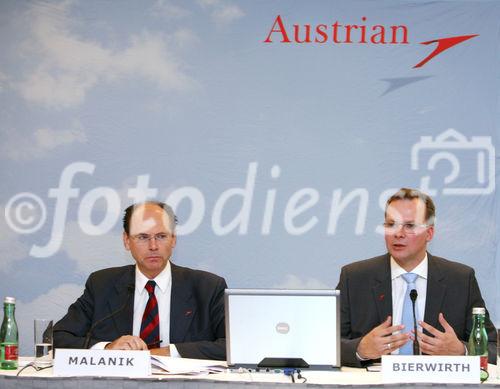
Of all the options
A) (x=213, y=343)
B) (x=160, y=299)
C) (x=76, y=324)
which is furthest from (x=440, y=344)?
(x=76, y=324)

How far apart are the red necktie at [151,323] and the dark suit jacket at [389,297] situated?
903 millimetres

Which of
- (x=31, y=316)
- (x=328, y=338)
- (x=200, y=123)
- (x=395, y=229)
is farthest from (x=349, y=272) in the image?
(x=31, y=316)

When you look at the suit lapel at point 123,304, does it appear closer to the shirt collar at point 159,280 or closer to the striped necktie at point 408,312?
the shirt collar at point 159,280

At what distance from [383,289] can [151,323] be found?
116 centimetres

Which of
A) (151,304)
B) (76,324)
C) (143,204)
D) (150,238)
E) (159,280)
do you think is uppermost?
(143,204)

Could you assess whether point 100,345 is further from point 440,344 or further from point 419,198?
point 419,198

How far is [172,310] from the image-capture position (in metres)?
4.32

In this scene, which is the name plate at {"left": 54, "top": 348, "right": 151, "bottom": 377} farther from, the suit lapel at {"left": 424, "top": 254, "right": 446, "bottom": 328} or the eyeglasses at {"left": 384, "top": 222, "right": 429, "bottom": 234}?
the eyeglasses at {"left": 384, "top": 222, "right": 429, "bottom": 234}

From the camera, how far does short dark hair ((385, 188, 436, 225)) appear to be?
474 cm

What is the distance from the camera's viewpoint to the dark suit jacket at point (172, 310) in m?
4.28

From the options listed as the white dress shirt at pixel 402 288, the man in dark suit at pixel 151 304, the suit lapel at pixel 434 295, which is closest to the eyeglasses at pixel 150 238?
the man in dark suit at pixel 151 304

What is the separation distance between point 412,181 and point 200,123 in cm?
130

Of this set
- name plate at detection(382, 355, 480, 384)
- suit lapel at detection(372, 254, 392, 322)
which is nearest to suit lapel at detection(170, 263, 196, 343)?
suit lapel at detection(372, 254, 392, 322)

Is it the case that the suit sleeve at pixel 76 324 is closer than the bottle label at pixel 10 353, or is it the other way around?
the bottle label at pixel 10 353
